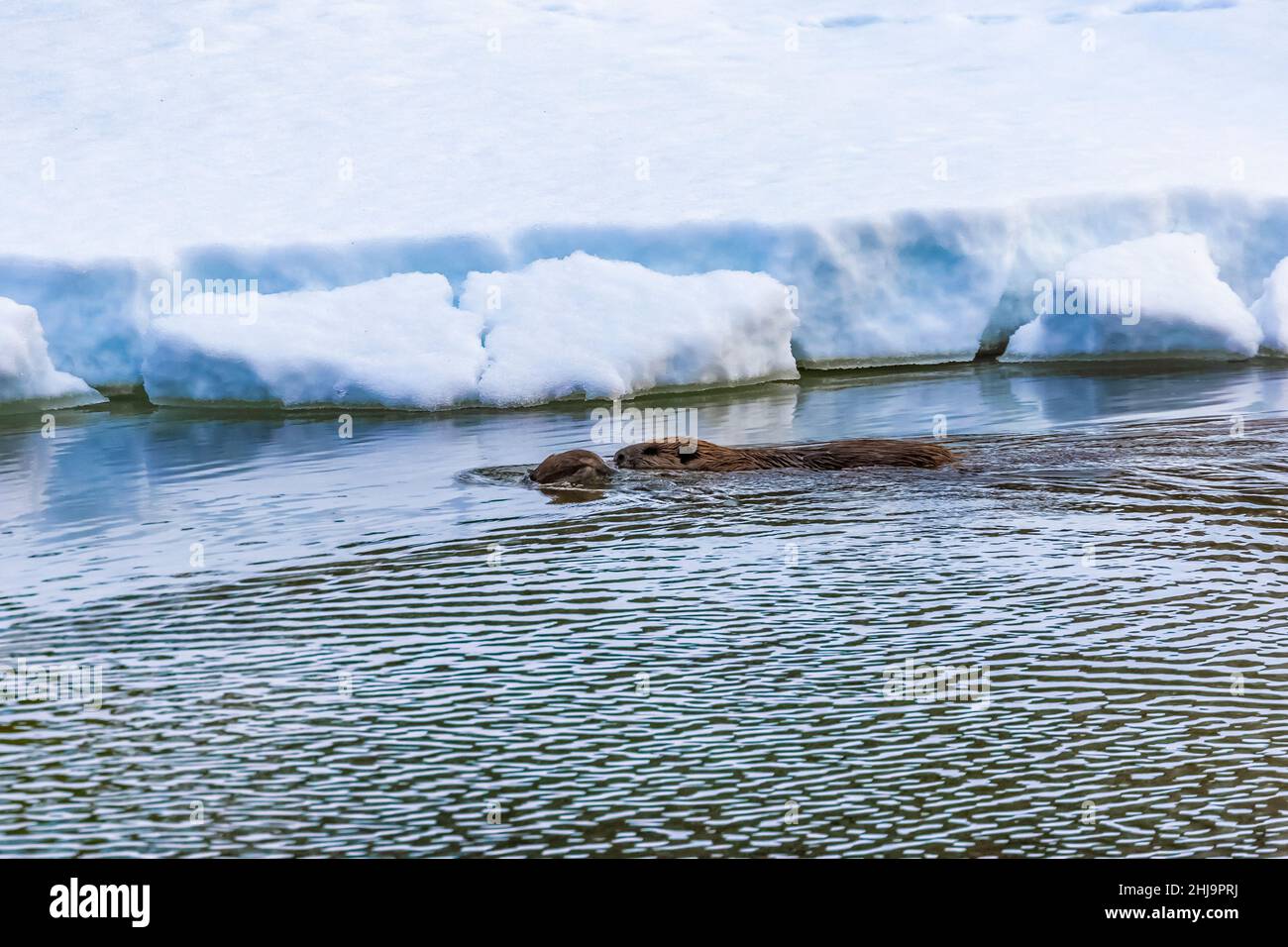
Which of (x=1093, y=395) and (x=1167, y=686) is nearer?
(x=1167, y=686)

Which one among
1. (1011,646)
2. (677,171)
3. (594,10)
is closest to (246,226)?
(677,171)

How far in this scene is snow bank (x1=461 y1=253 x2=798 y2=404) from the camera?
12734 mm

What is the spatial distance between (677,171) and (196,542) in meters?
9.30

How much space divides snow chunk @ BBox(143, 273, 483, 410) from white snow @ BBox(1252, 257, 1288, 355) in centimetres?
673

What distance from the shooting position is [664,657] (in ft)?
17.2

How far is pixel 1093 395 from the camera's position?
1208cm

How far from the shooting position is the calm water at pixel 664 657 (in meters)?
3.93

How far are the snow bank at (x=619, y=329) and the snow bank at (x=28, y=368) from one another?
348cm

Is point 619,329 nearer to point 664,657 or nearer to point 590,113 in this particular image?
point 590,113

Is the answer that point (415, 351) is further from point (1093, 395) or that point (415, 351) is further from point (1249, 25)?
point (1249, 25)

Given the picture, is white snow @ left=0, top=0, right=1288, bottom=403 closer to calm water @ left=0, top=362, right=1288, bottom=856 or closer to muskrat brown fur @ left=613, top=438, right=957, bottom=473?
muskrat brown fur @ left=613, top=438, right=957, bottom=473

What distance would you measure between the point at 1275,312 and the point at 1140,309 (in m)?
1.18

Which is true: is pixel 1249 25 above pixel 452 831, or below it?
above

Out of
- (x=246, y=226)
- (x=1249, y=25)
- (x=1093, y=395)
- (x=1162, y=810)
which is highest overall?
(x=1249, y=25)
